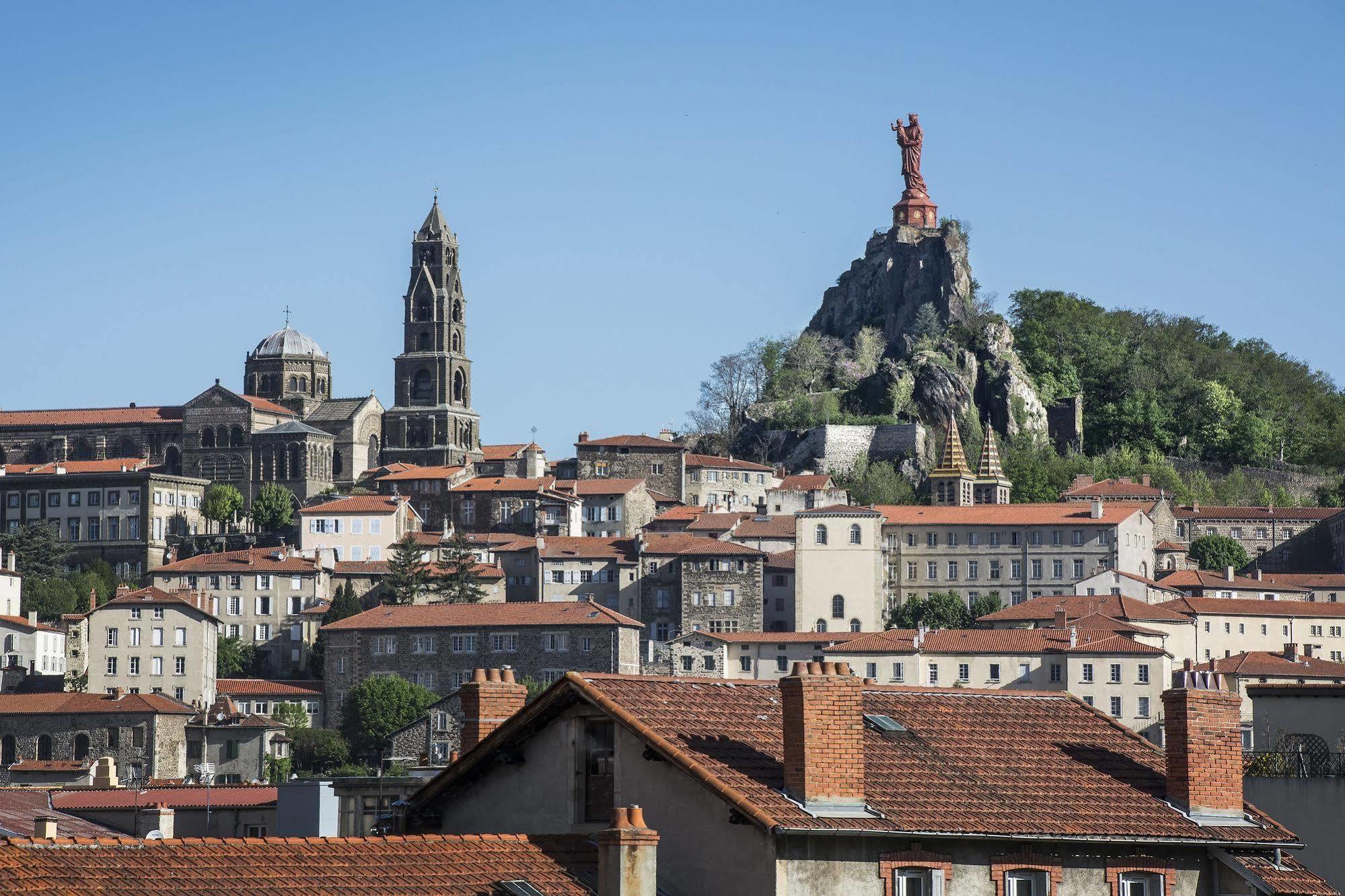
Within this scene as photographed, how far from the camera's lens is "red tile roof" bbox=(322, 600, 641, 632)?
107750 millimetres

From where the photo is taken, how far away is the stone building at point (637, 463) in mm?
141125

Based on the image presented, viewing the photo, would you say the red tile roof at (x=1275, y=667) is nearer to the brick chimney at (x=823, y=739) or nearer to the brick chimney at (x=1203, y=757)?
the brick chimney at (x=1203, y=757)

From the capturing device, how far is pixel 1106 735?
23.4m

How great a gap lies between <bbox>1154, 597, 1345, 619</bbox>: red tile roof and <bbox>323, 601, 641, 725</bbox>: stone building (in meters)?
25.2

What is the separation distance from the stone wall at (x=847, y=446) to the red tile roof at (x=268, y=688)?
41929 mm

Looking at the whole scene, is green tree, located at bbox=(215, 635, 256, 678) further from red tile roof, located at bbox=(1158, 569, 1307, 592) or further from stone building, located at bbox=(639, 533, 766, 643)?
red tile roof, located at bbox=(1158, 569, 1307, 592)

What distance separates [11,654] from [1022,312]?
77877 millimetres

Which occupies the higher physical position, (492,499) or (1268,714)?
(492,499)

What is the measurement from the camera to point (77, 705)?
99500 millimetres

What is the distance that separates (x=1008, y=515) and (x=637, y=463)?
1063 inches

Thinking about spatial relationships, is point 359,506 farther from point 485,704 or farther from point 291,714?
point 485,704

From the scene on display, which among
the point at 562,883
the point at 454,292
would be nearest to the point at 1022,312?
the point at 454,292

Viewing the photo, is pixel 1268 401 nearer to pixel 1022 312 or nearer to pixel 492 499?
pixel 1022 312

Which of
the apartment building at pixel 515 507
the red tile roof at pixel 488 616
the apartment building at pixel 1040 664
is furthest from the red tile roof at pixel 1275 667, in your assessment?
the apartment building at pixel 515 507
